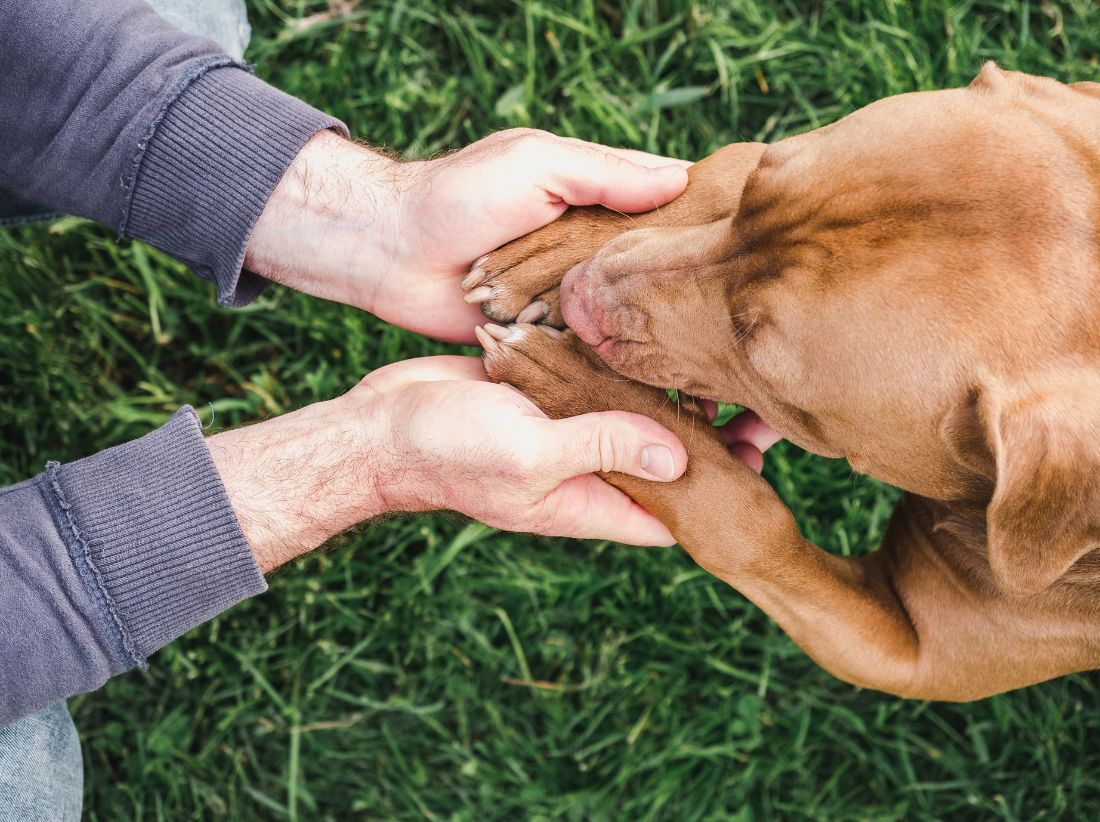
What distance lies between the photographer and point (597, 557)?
5262 millimetres

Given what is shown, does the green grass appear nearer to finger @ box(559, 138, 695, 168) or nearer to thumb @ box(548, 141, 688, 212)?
finger @ box(559, 138, 695, 168)

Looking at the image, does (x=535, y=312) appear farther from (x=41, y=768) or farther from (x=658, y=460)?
(x=41, y=768)

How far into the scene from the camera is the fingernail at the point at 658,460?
361 cm

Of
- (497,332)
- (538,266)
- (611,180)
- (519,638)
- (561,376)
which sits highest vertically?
(611,180)

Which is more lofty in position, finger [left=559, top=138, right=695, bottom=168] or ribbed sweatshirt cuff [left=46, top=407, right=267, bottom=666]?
finger [left=559, top=138, right=695, bottom=168]

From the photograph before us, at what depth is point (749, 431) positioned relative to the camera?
4.18m

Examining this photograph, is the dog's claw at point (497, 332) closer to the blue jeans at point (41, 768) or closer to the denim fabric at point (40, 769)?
the blue jeans at point (41, 768)

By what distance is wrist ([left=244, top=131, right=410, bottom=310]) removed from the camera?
4.22m

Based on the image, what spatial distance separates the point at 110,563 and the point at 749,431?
8.11ft

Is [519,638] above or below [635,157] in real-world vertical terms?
below

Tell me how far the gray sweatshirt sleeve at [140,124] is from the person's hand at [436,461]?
726 millimetres

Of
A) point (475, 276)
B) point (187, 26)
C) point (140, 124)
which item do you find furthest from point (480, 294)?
point (187, 26)

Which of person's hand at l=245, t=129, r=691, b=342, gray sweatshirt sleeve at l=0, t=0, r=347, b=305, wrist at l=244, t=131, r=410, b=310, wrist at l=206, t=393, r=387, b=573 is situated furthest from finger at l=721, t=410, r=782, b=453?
gray sweatshirt sleeve at l=0, t=0, r=347, b=305

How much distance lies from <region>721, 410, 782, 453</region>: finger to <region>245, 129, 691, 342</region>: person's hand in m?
0.93
